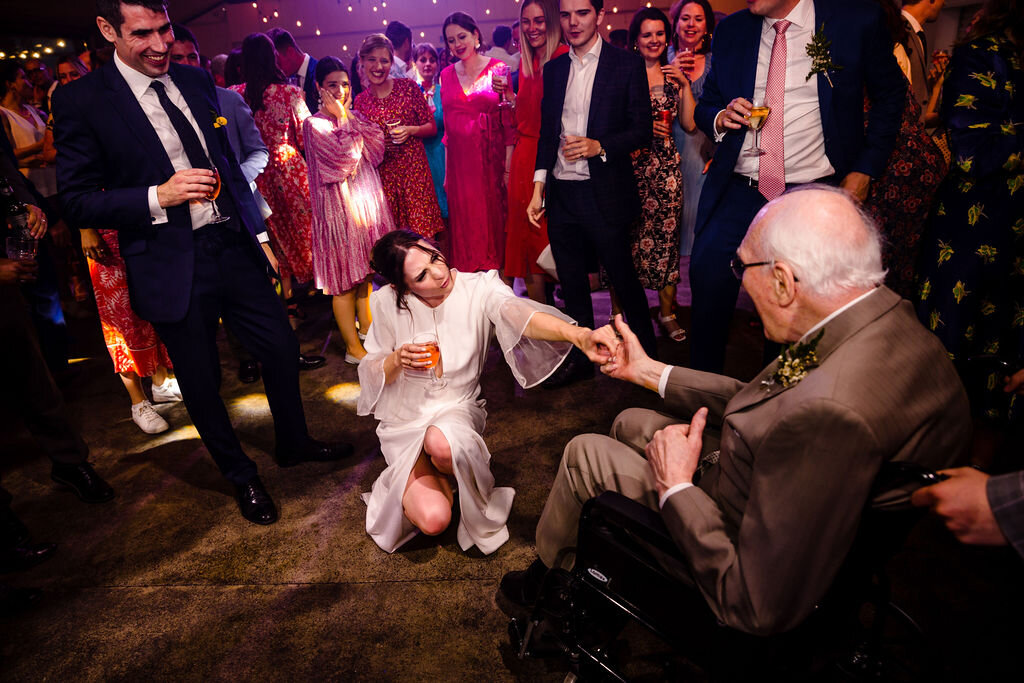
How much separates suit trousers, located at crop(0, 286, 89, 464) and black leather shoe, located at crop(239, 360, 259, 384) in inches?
50.4

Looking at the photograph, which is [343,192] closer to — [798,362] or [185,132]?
[185,132]

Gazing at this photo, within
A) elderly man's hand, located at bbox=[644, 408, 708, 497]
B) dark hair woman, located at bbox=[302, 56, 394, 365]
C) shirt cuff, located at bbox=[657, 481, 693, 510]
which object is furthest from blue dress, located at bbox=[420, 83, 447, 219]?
shirt cuff, located at bbox=[657, 481, 693, 510]

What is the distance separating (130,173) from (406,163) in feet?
7.30

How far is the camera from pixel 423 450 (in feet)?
7.48

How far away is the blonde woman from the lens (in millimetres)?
3457

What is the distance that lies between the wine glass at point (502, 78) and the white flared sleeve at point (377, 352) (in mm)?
2314

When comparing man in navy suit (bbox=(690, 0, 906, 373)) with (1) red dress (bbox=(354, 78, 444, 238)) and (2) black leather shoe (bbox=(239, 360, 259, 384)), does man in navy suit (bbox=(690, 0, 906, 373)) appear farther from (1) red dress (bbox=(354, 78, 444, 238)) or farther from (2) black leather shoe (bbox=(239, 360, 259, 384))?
(2) black leather shoe (bbox=(239, 360, 259, 384))

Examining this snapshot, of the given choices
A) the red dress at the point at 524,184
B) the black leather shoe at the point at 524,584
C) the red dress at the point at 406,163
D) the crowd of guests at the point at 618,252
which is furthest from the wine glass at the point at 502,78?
the black leather shoe at the point at 524,584

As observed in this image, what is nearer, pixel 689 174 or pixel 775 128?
pixel 775 128

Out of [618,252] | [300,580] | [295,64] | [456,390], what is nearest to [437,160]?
[295,64]

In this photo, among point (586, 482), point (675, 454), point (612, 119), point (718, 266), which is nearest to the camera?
point (675, 454)

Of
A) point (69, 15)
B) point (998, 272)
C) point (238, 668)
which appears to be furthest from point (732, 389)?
point (69, 15)

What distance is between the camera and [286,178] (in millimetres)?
4375

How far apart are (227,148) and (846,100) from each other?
2.64m
